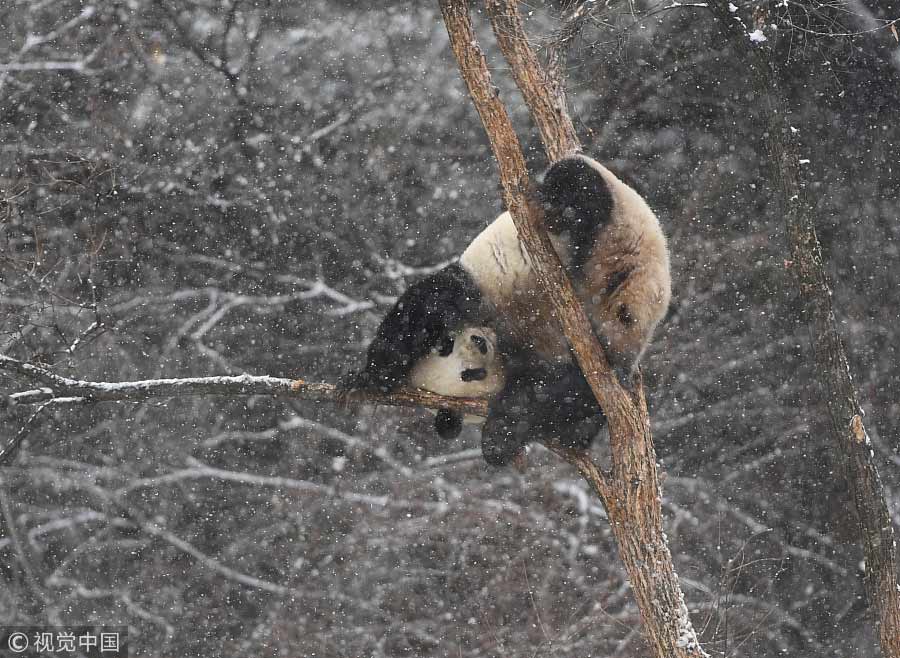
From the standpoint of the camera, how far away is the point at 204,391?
156 inches

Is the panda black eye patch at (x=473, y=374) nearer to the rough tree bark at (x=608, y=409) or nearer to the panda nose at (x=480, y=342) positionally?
the panda nose at (x=480, y=342)

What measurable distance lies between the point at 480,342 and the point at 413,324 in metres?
0.36

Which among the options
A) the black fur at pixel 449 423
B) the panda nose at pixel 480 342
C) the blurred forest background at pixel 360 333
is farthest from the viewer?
the blurred forest background at pixel 360 333

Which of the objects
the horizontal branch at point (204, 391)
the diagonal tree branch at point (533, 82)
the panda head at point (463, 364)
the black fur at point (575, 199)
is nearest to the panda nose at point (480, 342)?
the panda head at point (463, 364)

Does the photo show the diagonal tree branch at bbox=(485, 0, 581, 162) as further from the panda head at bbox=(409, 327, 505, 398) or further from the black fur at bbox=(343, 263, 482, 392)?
the panda head at bbox=(409, 327, 505, 398)

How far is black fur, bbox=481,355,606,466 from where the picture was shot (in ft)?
12.7

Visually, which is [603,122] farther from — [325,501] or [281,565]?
[281,565]

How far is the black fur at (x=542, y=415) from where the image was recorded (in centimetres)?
388

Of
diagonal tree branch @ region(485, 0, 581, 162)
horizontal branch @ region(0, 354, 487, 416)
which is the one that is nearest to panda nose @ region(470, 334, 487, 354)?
horizontal branch @ region(0, 354, 487, 416)

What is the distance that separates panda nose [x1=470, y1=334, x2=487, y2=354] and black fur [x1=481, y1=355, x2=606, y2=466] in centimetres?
28

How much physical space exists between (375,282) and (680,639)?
23.0 ft

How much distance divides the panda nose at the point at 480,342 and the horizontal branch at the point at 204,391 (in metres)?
0.47

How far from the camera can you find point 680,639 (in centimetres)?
357

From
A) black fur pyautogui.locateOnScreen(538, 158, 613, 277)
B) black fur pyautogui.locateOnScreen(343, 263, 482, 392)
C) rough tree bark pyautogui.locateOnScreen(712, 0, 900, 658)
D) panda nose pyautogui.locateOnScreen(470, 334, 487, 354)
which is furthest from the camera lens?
rough tree bark pyautogui.locateOnScreen(712, 0, 900, 658)
